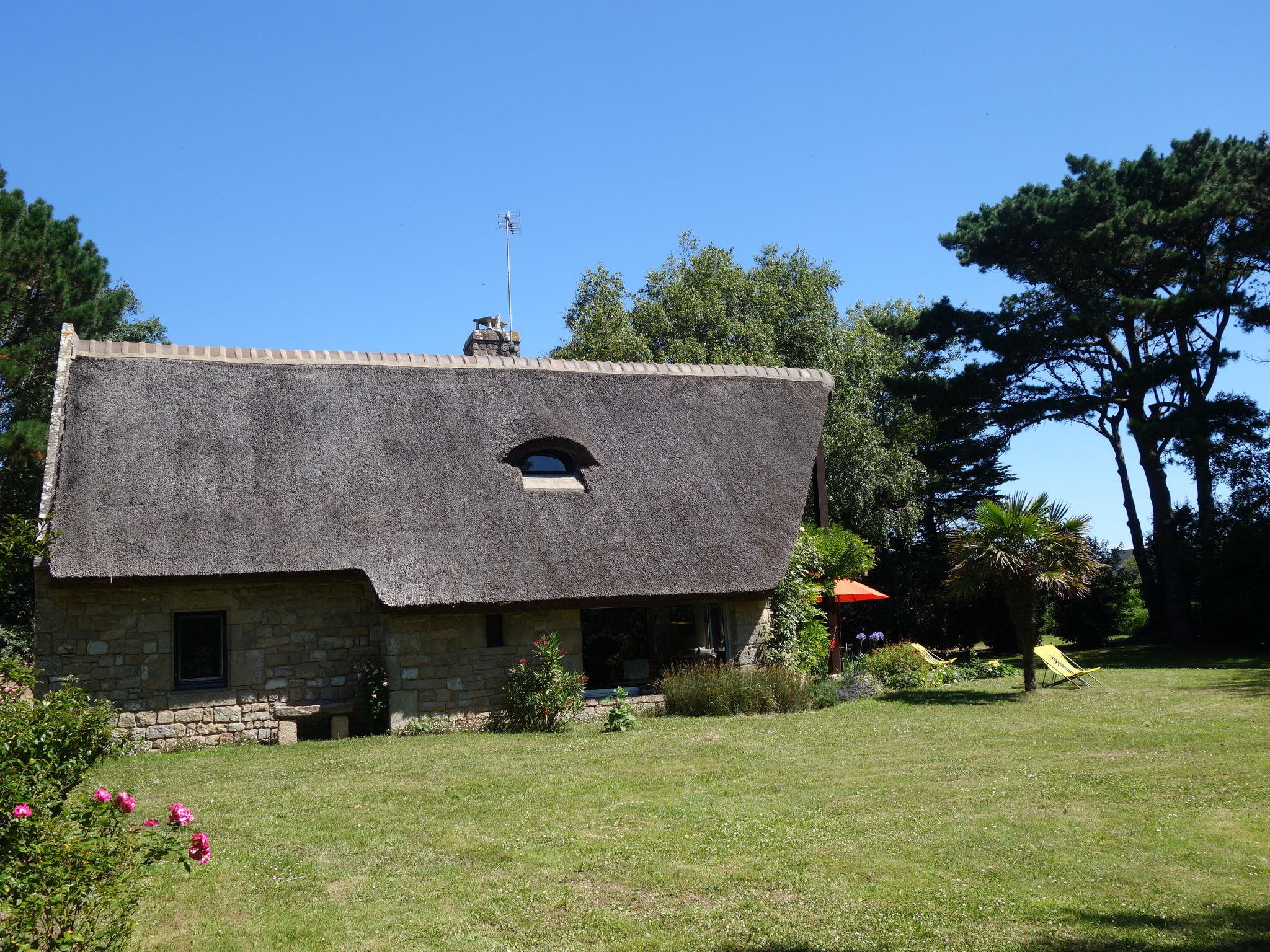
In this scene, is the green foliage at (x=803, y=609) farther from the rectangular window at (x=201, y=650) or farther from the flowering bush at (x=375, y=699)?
the rectangular window at (x=201, y=650)

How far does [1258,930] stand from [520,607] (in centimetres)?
915

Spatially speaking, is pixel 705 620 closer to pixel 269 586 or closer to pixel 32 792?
pixel 269 586

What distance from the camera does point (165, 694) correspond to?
1216 cm

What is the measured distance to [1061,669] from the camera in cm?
1537

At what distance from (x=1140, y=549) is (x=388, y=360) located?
741 inches

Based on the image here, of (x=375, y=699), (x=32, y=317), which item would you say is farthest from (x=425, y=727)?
(x=32, y=317)

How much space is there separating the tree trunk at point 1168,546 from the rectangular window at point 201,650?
1873cm

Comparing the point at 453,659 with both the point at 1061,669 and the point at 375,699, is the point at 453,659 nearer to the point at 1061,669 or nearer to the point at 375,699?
the point at 375,699

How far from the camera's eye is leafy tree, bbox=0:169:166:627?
2011cm

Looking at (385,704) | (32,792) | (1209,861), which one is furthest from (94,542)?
(1209,861)

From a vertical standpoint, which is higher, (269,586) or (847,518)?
(847,518)

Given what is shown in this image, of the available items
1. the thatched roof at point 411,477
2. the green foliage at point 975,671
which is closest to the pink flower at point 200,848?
the thatched roof at point 411,477

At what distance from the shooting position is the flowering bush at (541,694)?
12.7 metres

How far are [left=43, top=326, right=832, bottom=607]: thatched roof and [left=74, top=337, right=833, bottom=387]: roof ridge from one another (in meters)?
0.04
